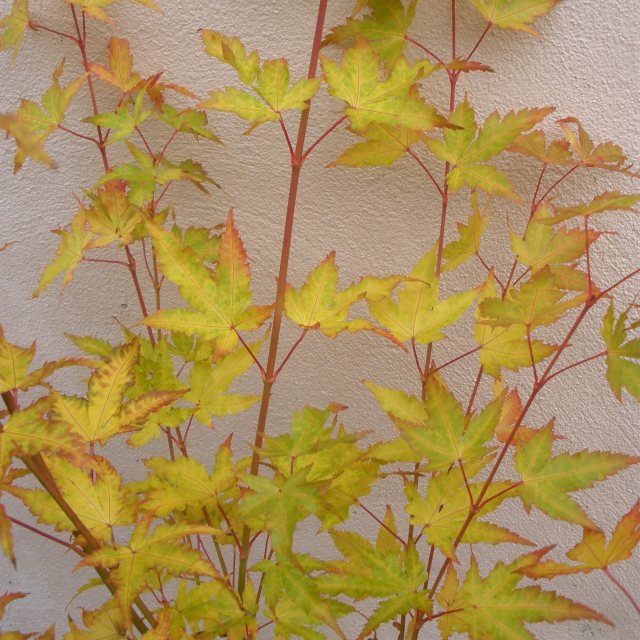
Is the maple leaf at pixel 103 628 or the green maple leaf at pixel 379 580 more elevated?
the green maple leaf at pixel 379 580

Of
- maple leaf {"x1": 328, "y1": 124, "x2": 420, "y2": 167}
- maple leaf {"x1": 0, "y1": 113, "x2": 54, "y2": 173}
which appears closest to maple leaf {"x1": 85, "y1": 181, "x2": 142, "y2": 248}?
maple leaf {"x1": 328, "y1": 124, "x2": 420, "y2": 167}

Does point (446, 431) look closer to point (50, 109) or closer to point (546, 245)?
point (546, 245)

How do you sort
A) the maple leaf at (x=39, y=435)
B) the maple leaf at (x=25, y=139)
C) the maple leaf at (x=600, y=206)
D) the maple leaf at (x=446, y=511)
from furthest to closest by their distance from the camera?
the maple leaf at (x=446, y=511) → the maple leaf at (x=600, y=206) → the maple leaf at (x=39, y=435) → the maple leaf at (x=25, y=139)

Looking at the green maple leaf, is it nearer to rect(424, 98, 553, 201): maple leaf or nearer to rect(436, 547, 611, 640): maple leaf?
rect(436, 547, 611, 640): maple leaf

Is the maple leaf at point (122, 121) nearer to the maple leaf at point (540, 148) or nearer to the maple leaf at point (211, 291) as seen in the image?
the maple leaf at point (211, 291)

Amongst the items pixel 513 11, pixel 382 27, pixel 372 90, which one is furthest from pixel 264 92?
pixel 513 11

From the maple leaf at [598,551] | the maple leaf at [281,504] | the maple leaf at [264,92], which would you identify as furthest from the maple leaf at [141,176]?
the maple leaf at [598,551]
